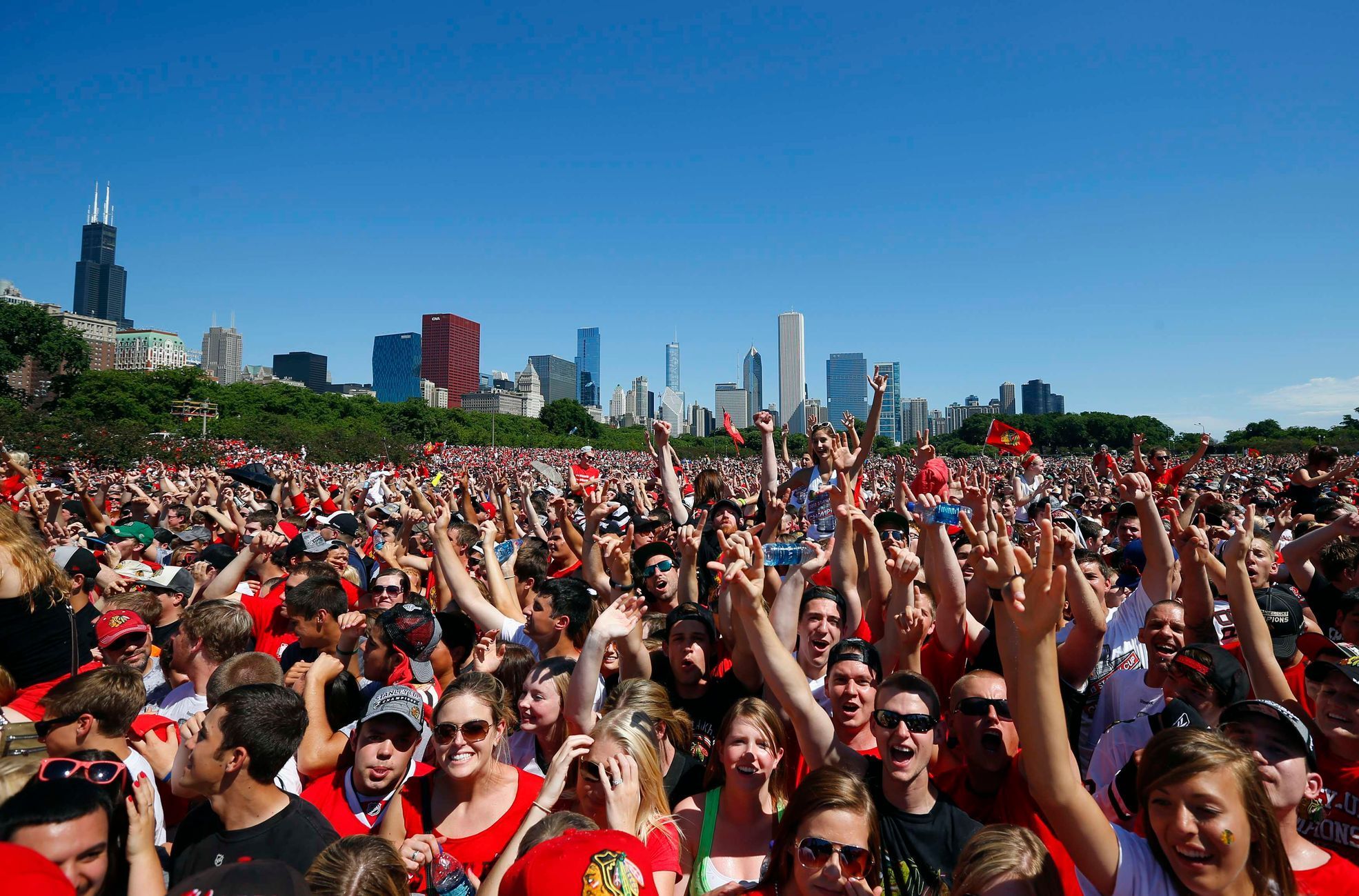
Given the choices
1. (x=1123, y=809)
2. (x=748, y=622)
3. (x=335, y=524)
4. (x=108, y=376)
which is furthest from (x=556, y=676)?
(x=108, y=376)

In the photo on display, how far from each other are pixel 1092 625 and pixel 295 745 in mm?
3794

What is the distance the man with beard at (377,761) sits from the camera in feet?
10.4

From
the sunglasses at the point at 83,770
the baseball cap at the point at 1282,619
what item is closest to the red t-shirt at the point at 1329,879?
the baseball cap at the point at 1282,619

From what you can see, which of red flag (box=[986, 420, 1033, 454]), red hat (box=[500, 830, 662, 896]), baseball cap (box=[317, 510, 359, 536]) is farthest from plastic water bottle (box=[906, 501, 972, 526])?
red flag (box=[986, 420, 1033, 454])

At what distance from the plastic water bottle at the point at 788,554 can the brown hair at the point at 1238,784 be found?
1.83 metres

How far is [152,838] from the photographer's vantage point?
98.3 inches

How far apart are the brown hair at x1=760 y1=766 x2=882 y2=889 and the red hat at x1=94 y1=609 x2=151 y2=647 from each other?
164 inches

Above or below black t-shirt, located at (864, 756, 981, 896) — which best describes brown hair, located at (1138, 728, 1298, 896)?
above

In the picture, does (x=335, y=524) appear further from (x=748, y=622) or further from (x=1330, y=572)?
(x=1330, y=572)

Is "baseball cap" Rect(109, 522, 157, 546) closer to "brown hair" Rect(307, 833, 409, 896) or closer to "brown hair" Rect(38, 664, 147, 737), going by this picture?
"brown hair" Rect(38, 664, 147, 737)

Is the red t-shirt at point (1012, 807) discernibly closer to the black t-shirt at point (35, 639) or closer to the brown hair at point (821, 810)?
the brown hair at point (821, 810)

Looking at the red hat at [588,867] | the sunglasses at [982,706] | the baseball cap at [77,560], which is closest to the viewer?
the red hat at [588,867]

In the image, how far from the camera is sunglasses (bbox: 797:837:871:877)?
8.00 ft

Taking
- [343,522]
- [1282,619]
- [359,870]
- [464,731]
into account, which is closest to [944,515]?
[1282,619]
